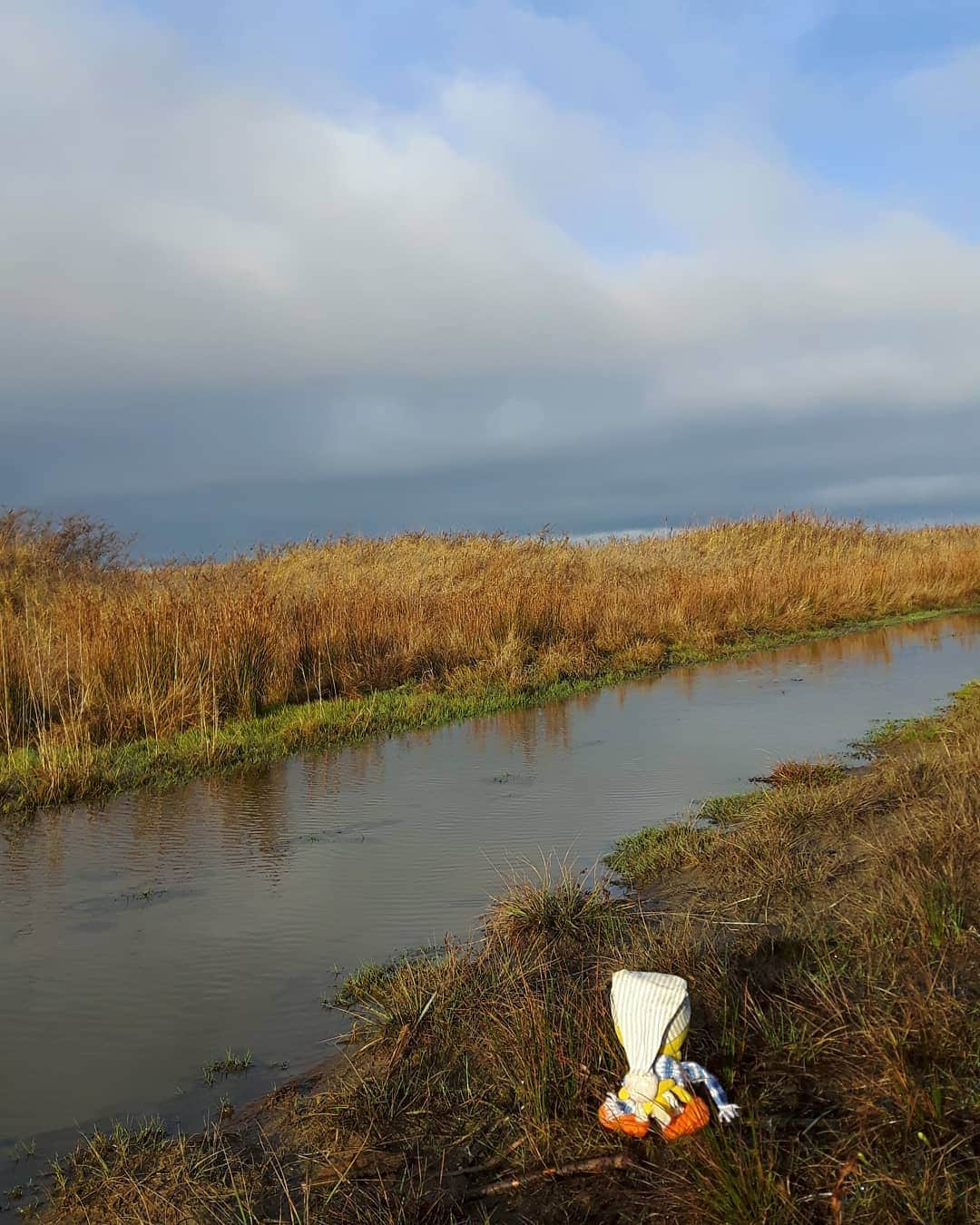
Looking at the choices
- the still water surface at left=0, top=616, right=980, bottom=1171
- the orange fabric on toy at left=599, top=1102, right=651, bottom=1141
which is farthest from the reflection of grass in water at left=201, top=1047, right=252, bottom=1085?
the orange fabric on toy at left=599, top=1102, right=651, bottom=1141

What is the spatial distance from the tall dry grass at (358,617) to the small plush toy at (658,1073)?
20.3 feet

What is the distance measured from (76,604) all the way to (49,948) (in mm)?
6026

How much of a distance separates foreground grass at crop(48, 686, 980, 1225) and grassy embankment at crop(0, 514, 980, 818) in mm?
4788

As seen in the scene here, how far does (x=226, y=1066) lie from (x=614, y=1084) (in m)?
1.50

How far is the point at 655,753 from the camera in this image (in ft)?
27.4

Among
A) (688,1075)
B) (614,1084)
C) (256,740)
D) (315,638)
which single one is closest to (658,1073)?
(688,1075)

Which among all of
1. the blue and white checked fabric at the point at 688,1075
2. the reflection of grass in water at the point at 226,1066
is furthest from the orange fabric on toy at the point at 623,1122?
the reflection of grass in water at the point at 226,1066

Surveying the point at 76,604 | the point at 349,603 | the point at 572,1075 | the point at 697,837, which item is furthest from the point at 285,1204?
the point at 349,603

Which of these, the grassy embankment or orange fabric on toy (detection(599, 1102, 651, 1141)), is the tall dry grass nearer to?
the grassy embankment

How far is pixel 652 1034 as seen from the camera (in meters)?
2.57

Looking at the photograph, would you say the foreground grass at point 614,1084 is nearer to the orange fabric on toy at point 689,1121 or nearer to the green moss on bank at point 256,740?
the orange fabric on toy at point 689,1121

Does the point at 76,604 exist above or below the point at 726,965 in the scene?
above

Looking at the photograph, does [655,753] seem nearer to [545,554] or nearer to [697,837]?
[697,837]

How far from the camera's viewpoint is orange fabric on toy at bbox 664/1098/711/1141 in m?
2.44
